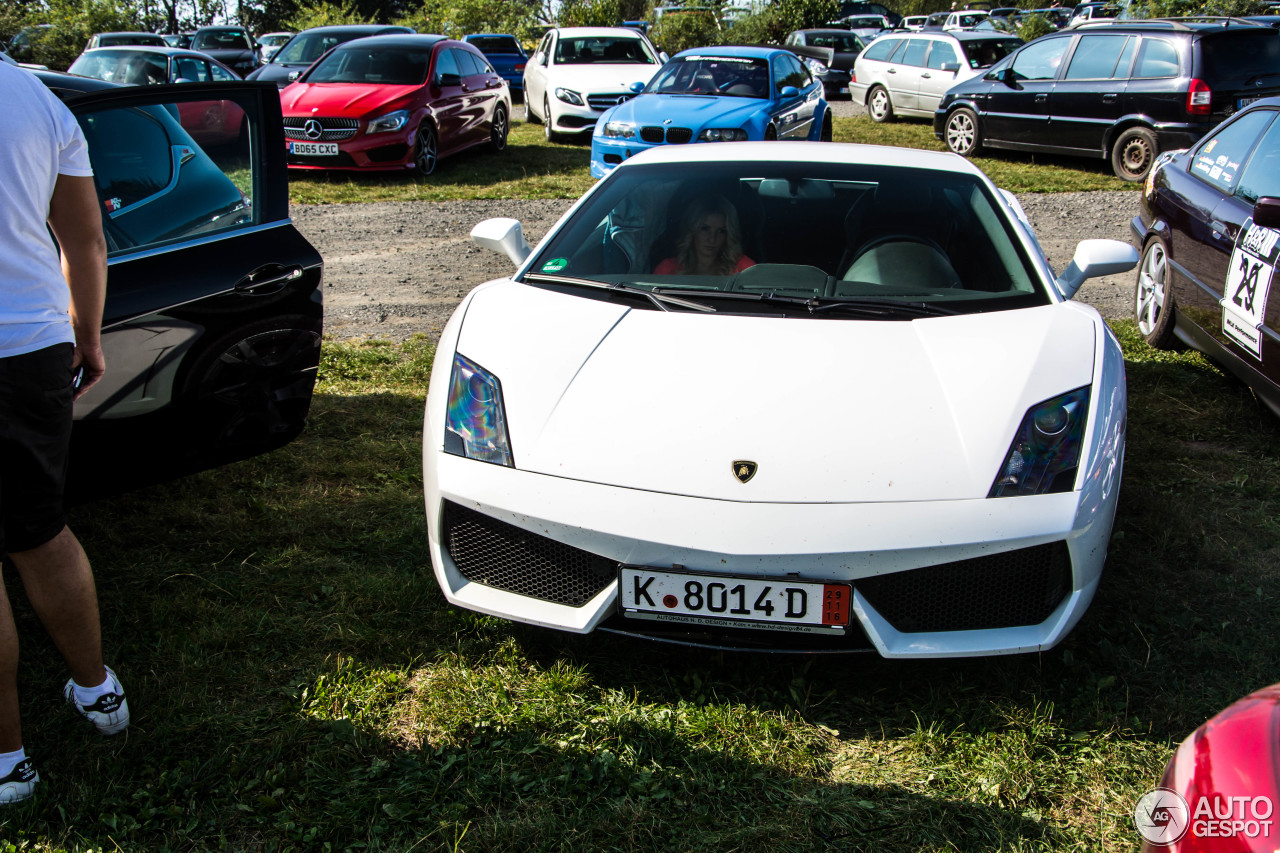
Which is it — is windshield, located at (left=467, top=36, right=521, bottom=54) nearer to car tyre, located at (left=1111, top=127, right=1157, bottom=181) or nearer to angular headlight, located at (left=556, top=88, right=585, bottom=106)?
angular headlight, located at (left=556, top=88, right=585, bottom=106)

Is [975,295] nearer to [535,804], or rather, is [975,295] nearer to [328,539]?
[535,804]

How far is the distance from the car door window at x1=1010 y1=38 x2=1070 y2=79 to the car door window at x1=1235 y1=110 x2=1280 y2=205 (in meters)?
6.95

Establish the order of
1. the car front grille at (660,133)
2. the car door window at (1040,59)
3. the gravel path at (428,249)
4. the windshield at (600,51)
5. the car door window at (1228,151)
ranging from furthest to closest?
the windshield at (600,51) → the car door window at (1040,59) → the car front grille at (660,133) → the gravel path at (428,249) → the car door window at (1228,151)

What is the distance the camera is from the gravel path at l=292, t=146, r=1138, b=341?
19.8 ft

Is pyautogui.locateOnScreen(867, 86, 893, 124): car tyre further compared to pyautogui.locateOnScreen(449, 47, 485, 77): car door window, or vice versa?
pyautogui.locateOnScreen(867, 86, 893, 124): car tyre

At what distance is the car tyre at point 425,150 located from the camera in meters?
10.4

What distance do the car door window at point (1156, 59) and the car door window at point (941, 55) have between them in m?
4.63

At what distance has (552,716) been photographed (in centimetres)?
242

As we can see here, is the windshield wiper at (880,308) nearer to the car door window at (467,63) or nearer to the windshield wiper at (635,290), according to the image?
the windshield wiper at (635,290)

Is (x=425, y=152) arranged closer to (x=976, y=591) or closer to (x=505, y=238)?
(x=505, y=238)

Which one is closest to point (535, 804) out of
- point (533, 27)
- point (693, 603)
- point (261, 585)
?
point (693, 603)

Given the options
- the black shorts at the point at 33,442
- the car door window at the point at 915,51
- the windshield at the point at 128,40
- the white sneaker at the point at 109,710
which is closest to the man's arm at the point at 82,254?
the black shorts at the point at 33,442

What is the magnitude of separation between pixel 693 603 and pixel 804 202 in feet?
6.22

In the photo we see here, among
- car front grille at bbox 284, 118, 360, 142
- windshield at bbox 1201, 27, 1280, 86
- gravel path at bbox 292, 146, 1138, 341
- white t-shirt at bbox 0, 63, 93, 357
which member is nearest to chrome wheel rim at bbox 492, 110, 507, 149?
car front grille at bbox 284, 118, 360, 142
